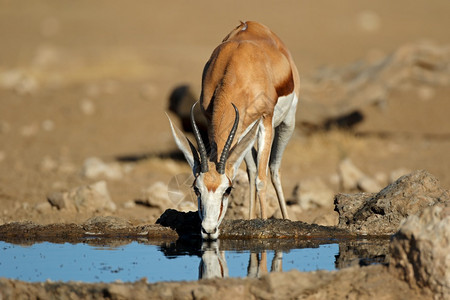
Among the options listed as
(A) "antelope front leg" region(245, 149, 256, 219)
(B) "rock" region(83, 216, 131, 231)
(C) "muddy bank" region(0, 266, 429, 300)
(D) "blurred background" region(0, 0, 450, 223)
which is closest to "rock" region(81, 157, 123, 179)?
(D) "blurred background" region(0, 0, 450, 223)

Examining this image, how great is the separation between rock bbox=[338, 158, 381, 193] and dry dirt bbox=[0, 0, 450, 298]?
34cm

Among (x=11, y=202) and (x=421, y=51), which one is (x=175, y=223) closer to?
(x=11, y=202)

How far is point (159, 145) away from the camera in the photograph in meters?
15.0

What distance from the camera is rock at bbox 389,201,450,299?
170 inches

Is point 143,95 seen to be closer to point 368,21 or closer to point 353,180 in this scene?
point 353,180

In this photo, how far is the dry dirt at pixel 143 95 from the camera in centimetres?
1211

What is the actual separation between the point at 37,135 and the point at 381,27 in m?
18.2

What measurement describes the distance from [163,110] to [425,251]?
1331cm

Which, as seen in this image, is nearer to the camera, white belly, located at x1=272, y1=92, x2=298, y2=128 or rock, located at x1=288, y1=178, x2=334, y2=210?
white belly, located at x1=272, y1=92, x2=298, y2=128

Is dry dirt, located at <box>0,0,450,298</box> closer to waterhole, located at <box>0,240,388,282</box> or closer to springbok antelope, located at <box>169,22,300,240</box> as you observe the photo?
springbok antelope, located at <box>169,22,300,240</box>

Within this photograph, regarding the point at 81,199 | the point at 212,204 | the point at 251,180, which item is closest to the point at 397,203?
the point at 212,204

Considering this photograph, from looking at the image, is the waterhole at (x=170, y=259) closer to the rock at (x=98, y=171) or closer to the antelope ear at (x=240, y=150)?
the antelope ear at (x=240, y=150)

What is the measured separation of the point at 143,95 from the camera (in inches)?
726

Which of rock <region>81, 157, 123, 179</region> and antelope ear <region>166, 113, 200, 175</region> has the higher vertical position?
antelope ear <region>166, 113, 200, 175</region>
